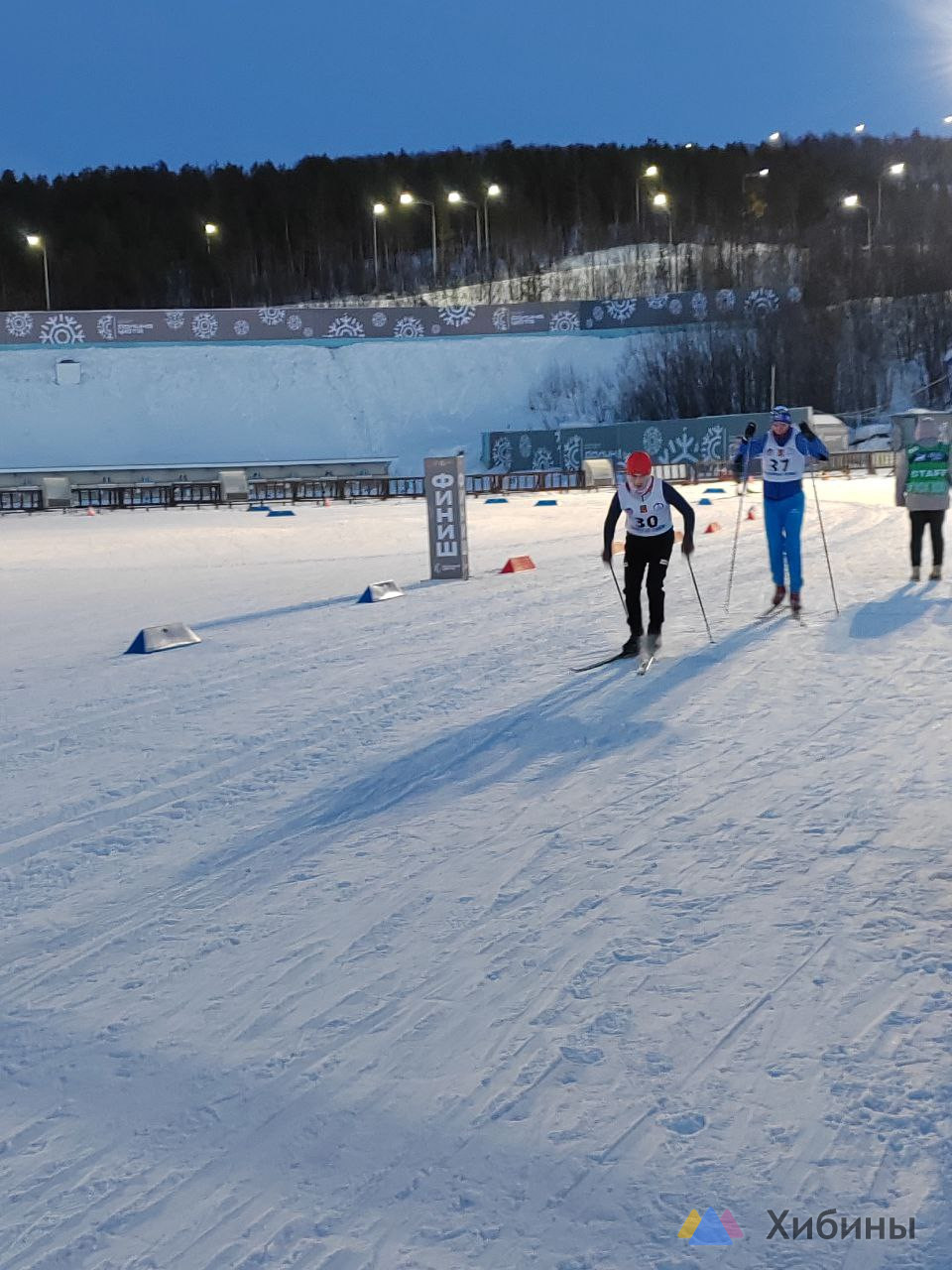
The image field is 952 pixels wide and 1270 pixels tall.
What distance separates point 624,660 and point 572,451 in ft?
98.1

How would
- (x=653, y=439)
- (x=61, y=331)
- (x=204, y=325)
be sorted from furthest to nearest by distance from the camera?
1. (x=204, y=325)
2. (x=61, y=331)
3. (x=653, y=439)

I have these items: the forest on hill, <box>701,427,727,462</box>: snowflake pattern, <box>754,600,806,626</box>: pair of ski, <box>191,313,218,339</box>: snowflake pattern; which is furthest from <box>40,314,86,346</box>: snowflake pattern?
<box>754,600,806,626</box>: pair of ski

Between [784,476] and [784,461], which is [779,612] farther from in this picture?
[784,461]

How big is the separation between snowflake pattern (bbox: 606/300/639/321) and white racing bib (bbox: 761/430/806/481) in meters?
38.2

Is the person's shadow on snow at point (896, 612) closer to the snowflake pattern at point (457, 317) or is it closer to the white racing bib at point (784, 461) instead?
the white racing bib at point (784, 461)

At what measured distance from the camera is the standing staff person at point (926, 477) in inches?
433

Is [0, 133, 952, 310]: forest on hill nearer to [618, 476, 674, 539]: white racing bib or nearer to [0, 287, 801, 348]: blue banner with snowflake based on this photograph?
[0, 287, 801, 348]: blue banner with snowflake

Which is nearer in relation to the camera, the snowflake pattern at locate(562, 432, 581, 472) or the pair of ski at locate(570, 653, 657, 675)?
the pair of ski at locate(570, 653, 657, 675)

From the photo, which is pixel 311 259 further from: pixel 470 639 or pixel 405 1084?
pixel 405 1084

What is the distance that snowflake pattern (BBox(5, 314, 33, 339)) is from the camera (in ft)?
135

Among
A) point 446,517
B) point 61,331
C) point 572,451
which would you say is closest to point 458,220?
point 61,331

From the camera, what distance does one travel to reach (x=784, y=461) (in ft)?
31.4

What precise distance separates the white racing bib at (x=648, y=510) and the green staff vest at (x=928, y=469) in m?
4.00

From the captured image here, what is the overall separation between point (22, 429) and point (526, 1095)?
43209 millimetres
